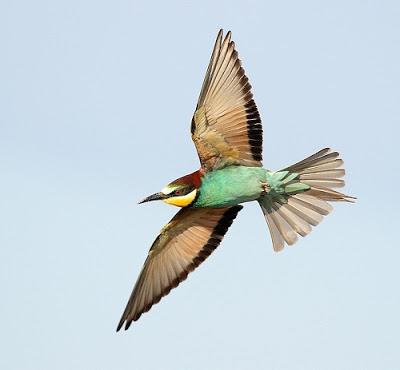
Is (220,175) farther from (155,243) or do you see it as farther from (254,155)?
(155,243)

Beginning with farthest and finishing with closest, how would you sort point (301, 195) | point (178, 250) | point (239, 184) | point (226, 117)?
point (178, 250), point (301, 195), point (226, 117), point (239, 184)

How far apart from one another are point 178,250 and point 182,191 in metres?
0.88

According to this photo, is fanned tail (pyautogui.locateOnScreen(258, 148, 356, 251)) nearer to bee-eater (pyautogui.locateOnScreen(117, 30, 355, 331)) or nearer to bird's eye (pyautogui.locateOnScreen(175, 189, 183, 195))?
bee-eater (pyautogui.locateOnScreen(117, 30, 355, 331))

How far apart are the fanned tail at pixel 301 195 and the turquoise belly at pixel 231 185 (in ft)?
0.30

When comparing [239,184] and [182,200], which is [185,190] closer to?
[182,200]

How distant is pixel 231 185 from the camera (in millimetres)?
7488

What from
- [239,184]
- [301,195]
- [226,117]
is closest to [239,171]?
[239,184]

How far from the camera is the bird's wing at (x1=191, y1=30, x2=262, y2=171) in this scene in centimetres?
754

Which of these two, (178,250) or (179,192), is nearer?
(179,192)

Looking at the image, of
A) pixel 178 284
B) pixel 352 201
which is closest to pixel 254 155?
pixel 352 201

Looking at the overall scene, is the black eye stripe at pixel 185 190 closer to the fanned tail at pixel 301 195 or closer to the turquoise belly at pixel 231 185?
the turquoise belly at pixel 231 185

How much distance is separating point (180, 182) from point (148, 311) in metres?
1.16

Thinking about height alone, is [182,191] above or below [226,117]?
below

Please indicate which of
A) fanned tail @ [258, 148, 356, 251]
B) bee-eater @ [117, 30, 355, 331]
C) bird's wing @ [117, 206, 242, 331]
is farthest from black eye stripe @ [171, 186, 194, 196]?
bird's wing @ [117, 206, 242, 331]
